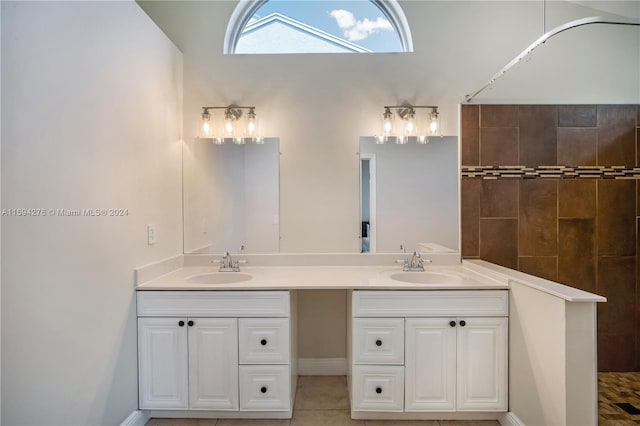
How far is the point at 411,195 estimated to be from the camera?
2.42 meters

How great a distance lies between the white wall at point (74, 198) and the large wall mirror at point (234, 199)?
46 centimetres

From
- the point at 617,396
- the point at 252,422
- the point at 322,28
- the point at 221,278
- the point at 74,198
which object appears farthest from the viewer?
the point at 322,28

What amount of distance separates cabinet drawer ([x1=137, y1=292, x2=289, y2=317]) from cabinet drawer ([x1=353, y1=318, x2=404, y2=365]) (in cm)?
43

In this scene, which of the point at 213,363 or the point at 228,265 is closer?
the point at 213,363

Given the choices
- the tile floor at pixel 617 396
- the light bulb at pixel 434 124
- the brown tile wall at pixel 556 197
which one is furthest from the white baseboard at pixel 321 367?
the light bulb at pixel 434 124

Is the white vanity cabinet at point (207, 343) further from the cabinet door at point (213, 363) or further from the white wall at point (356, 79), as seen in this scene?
the white wall at point (356, 79)

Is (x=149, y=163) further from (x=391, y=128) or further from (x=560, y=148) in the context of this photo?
(x=560, y=148)

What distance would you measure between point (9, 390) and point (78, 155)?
913 millimetres

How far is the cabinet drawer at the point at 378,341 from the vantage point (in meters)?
1.87

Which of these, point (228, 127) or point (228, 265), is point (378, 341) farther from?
point (228, 127)

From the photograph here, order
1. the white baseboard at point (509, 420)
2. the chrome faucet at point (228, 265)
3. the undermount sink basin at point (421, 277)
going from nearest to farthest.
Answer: the white baseboard at point (509, 420)
the undermount sink basin at point (421, 277)
the chrome faucet at point (228, 265)

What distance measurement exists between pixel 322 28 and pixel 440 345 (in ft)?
7.61

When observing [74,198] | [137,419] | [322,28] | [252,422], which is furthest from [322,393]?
[322,28]

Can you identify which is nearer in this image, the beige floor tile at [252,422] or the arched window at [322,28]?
the beige floor tile at [252,422]
